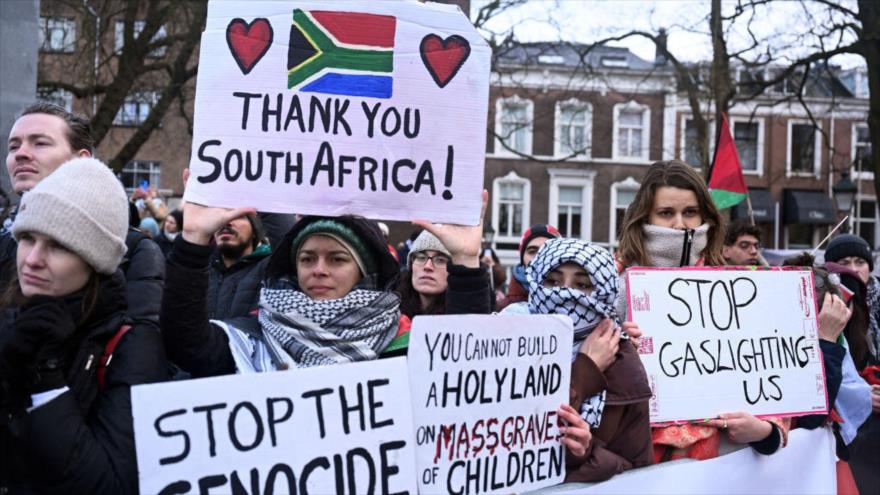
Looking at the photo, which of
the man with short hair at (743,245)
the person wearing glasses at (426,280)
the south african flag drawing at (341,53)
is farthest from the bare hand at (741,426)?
the man with short hair at (743,245)

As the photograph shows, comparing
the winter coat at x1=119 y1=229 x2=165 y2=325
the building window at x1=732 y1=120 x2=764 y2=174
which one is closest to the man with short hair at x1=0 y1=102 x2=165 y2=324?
the winter coat at x1=119 y1=229 x2=165 y2=325

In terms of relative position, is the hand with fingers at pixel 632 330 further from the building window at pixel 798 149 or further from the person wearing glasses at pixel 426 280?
the building window at pixel 798 149

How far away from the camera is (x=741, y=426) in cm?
318

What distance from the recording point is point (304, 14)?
2576mm

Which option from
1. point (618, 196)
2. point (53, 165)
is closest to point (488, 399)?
point (53, 165)

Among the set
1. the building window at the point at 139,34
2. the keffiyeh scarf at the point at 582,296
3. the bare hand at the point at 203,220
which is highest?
the building window at the point at 139,34

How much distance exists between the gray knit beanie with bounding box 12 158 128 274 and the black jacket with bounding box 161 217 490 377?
0.60 ft

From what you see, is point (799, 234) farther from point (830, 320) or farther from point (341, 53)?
point (341, 53)

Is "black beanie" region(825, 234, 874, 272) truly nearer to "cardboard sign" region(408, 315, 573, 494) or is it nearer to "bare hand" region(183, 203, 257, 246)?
"cardboard sign" region(408, 315, 573, 494)

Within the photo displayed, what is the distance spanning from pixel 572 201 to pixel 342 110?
3413 centimetres

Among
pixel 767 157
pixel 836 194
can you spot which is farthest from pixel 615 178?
pixel 836 194

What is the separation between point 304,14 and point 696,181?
5.87 feet

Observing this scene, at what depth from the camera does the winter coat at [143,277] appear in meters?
2.49

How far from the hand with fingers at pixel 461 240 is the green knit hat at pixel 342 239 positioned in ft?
0.59
